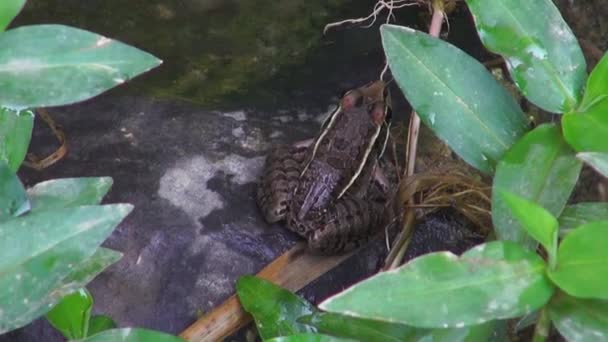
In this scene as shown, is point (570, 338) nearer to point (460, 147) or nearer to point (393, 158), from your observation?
point (460, 147)

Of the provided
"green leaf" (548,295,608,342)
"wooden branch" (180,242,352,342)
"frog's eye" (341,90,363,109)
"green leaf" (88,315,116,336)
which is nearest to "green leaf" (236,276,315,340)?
"wooden branch" (180,242,352,342)

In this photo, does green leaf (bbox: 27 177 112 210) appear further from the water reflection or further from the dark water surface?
A: the water reflection

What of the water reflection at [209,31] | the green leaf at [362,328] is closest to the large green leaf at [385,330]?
the green leaf at [362,328]

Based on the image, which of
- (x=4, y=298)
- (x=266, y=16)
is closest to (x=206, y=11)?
(x=266, y=16)

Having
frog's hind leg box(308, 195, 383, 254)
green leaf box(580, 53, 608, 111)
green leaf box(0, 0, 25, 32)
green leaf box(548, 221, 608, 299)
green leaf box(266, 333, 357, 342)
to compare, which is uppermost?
green leaf box(0, 0, 25, 32)

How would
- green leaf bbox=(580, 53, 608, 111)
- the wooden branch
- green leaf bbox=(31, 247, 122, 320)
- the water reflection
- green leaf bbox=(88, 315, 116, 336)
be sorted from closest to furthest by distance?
green leaf bbox=(31, 247, 122, 320), green leaf bbox=(580, 53, 608, 111), green leaf bbox=(88, 315, 116, 336), the wooden branch, the water reflection

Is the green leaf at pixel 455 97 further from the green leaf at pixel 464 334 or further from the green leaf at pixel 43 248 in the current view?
the green leaf at pixel 43 248
